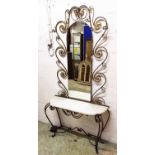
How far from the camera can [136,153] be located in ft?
1.74

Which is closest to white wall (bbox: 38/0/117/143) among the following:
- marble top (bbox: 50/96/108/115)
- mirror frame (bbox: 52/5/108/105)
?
mirror frame (bbox: 52/5/108/105)

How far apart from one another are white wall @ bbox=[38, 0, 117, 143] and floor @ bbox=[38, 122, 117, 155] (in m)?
0.15

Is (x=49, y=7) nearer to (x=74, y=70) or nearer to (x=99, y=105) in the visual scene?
(x=74, y=70)

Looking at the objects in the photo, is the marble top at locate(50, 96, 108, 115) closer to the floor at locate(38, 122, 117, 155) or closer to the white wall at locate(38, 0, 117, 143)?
the white wall at locate(38, 0, 117, 143)

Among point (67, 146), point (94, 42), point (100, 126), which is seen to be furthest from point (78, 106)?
point (94, 42)

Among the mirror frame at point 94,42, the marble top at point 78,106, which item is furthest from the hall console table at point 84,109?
the mirror frame at point 94,42

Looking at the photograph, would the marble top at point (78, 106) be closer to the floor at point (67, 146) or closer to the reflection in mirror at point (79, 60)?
the reflection in mirror at point (79, 60)

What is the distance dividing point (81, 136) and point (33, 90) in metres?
2.36

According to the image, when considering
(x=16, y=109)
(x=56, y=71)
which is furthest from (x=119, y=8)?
(x=56, y=71)

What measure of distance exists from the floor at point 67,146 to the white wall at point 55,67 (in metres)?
0.15

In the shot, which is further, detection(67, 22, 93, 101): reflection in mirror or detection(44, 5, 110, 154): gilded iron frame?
detection(67, 22, 93, 101): reflection in mirror

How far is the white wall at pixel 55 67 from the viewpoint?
233 cm

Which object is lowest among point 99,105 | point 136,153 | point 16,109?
point 99,105

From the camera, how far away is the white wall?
2.33 metres
